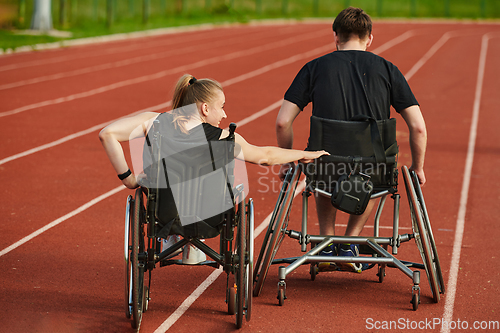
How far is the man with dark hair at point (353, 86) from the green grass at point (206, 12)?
19.7 m

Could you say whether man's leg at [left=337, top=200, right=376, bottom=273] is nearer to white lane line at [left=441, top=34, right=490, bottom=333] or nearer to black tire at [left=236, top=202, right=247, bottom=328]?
white lane line at [left=441, top=34, right=490, bottom=333]

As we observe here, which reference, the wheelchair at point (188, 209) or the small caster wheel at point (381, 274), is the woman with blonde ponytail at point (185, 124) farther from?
the small caster wheel at point (381, 274)

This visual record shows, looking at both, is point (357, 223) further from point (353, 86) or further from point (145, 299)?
point (145, 299)

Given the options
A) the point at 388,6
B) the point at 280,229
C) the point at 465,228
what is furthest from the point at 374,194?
the point at 388,6

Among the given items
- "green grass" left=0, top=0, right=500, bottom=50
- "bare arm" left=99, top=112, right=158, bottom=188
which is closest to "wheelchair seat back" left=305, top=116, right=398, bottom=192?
"bare arm" left=99, top=112, right=158, bottom=188

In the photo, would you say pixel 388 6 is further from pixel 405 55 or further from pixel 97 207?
pixel 97 207

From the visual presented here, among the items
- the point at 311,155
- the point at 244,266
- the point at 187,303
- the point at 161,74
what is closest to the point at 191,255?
the point at 244,266

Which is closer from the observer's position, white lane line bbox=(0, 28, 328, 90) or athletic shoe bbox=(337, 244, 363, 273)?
athletic shoe bbox=(337, 244, 363, 273)

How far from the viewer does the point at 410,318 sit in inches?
165

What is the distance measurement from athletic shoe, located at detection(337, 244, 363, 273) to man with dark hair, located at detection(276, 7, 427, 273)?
3 cm

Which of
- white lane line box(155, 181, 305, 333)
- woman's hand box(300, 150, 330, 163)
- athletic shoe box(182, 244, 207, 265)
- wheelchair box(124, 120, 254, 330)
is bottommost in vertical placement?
white lane line box(155, 181, 305, 333)

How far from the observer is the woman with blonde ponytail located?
3.79 meters

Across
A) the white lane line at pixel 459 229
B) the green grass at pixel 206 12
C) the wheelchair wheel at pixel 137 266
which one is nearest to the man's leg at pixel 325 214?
the white lane line at pixel 459 229

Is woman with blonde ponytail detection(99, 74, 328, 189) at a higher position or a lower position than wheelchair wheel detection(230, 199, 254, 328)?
higher
